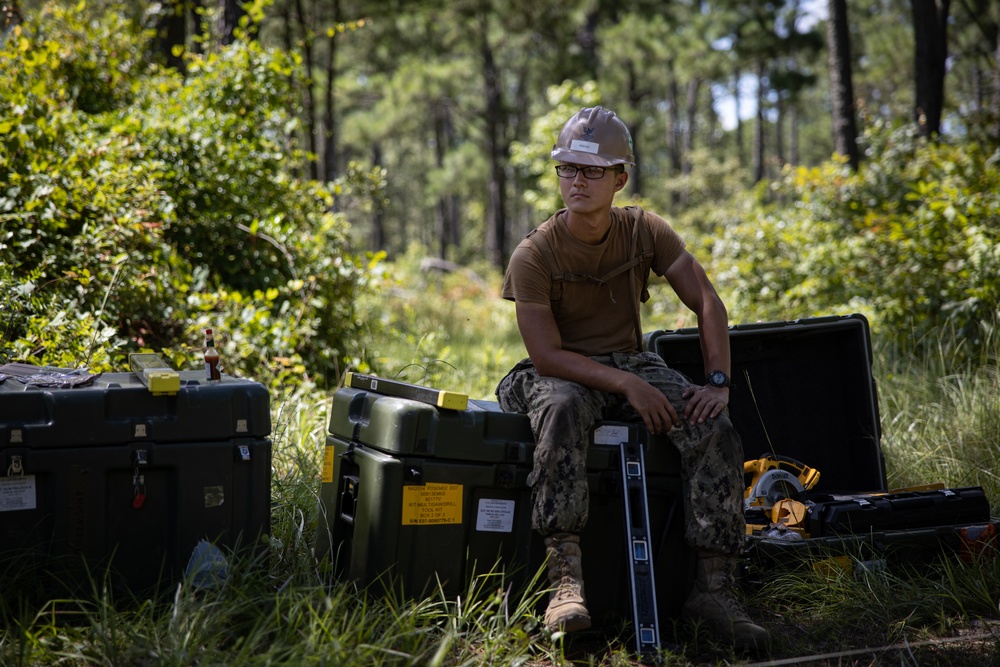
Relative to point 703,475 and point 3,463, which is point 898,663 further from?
point 3,463

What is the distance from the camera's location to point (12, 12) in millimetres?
6895

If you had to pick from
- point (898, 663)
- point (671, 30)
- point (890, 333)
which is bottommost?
point (898, 663)

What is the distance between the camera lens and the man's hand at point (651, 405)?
3273 mm

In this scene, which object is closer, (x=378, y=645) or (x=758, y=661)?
(x=378, y=645)

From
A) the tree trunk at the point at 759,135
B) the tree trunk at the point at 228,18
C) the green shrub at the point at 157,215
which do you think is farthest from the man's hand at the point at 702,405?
the tree trunk at the point at 759,135

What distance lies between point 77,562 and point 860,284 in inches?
244

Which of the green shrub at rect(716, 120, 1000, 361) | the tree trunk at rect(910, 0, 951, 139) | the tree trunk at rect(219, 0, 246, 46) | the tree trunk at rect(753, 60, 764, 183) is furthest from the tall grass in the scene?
the tree trunk at rect(753, 60, 764, 183)

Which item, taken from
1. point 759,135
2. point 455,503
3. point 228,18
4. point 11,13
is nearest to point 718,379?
point 455,503

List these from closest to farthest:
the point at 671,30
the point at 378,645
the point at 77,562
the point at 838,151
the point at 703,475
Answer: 1. the point at 378,645
2. the point at 77,562
3. the point at 703,475
4. the point at 838,151
5. the point at 671,30

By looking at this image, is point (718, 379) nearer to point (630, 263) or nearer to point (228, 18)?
point (630, 263)

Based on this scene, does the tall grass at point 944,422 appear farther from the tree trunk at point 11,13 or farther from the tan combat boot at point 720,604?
the tree trunk at point 11,13

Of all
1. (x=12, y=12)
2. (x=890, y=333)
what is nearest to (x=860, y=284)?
(x=890, y=333)

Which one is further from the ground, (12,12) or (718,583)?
(12,12)

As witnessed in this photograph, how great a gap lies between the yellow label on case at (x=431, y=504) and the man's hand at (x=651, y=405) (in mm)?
694
